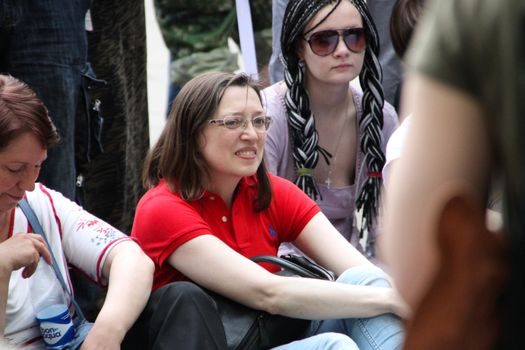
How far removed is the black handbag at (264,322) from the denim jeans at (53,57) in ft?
3.03

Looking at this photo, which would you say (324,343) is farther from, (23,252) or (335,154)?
(335,154)

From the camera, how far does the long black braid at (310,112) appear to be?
4117 millimetres

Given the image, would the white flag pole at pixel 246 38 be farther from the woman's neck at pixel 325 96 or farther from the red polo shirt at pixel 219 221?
the red polo shirt at pixel 219 221

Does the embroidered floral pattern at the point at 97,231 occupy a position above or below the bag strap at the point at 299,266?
above

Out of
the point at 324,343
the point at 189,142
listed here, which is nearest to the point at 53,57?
the point at 189,142

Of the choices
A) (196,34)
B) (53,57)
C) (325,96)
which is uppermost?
(53,57)

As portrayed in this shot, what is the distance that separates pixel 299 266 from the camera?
329cm

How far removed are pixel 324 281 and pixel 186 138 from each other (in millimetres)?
670

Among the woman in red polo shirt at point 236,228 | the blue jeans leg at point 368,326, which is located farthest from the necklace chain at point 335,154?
the blue jeans leg at point 368,326

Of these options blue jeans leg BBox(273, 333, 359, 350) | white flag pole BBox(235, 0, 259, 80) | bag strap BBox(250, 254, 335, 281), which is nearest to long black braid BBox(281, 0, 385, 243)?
white flag pole BBox(235, 0, 259, 80)

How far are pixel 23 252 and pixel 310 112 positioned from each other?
163 cm

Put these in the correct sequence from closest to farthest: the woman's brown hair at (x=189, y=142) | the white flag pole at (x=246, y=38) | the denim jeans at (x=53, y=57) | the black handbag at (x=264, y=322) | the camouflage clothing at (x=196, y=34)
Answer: the black handbag at (x=264, y=322)
the woman's brown hair at (x=189, y=142)
the denim jeans at (x=53, y=57)
the white flag pole at (x=246, y=38)
the camouflage clothing at (x=196, y=34)

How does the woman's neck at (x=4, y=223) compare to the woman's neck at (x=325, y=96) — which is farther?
the woman's neck at (x=325, y=96)

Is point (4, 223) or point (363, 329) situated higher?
point (4, 223)
